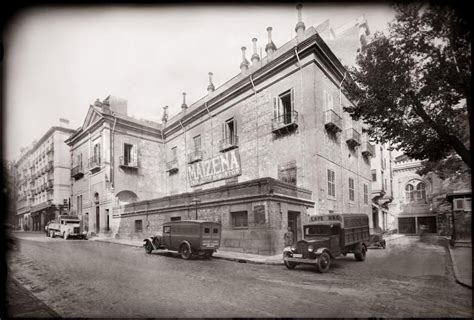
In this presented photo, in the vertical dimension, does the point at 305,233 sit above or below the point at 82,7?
below

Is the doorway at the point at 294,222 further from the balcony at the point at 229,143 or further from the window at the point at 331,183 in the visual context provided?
the balcony at the point at 229,143

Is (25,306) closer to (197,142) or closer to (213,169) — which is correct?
(213,169)

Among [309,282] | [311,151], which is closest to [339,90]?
[311,151]

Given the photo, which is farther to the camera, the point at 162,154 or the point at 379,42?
the point at 162,154

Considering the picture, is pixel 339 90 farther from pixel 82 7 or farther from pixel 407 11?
pixel 82 7

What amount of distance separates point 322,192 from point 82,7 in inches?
417

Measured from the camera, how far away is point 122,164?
1170cm

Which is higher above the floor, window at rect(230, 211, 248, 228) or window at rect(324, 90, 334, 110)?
window at rect(324, 90, 334, 110)

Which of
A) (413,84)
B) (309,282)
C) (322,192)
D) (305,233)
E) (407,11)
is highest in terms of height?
(407,11)

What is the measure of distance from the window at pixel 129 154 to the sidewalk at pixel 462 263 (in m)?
11.3

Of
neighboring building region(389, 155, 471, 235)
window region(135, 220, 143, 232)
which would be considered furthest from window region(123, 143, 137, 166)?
neighboring building region(389, 155, 471, 235)

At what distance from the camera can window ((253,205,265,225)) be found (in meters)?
11.6

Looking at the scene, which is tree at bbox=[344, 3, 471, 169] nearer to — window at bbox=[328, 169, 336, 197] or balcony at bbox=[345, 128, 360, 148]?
balcony at bbox=[345, 128, 360, 148]

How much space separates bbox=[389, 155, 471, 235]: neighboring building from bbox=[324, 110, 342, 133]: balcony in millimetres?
2988
